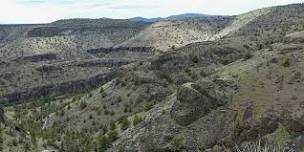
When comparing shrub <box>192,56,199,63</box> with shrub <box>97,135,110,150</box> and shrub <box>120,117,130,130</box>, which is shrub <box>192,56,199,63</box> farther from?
shrub <box>97,135,110,150</box>

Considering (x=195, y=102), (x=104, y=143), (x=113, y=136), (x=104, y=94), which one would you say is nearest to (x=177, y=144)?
(x=195, y=102)

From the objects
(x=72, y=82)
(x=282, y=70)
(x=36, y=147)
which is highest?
(x=282, y=70)

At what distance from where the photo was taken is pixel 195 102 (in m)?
46.9

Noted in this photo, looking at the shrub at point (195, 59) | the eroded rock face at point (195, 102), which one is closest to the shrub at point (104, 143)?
the eroded rock face at point (195, 102)

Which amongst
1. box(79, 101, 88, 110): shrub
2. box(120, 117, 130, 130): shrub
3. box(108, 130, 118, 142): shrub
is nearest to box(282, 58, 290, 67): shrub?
box(108, 130, 118, 142): shrub

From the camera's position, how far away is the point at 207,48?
81.8 metres

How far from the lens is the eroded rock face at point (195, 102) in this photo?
152ft

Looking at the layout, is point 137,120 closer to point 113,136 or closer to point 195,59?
point 113,136

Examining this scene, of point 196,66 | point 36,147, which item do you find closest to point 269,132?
point 36,147

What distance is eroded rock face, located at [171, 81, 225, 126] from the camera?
152ft

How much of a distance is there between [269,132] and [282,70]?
8270mm

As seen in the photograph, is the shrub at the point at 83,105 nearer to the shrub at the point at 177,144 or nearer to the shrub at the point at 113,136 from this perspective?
the shrub at the point at 113,136

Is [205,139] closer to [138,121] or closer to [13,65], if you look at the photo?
[138,121]

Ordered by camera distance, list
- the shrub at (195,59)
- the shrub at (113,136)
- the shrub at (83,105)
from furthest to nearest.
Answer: the shrub at (195,59) < the shrub at (83,105) < the shrub at (113,136)
